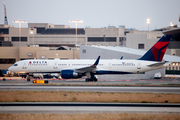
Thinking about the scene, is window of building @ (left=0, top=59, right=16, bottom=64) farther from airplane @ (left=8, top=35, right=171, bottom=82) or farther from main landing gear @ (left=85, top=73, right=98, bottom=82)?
main landing gear @ (left=85, top=73, right=98, bottom=82)

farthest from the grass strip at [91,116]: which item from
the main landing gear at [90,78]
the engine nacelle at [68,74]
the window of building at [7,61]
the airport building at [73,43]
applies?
the window of building at [7,61]

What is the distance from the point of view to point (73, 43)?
105812 millimetres

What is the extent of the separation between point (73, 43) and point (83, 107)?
8536cm

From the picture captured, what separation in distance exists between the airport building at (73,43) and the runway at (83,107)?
36538mm

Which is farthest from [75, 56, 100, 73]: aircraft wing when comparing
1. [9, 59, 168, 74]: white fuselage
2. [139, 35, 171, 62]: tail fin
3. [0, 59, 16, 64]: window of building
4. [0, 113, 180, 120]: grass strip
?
[0, 59, 16, 64]: window of building

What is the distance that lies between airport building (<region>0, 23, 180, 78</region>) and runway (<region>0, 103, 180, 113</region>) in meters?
36.5

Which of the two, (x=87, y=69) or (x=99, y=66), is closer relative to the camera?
(x=87, y=69)

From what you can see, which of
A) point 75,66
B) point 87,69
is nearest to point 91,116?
point 87,69

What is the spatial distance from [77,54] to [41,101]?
49.0 meters

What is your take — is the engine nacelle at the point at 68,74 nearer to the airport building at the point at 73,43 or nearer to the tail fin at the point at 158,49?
the tail fin at the point at 158,49

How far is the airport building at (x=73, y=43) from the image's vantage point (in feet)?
205

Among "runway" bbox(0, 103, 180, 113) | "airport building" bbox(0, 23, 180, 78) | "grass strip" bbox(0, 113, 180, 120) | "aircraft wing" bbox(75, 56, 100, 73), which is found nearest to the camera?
"grass strip" bbox(0, 113, 180, 120)

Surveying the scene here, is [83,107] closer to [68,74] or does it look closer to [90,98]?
[90,98]

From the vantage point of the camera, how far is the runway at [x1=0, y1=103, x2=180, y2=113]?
20.2 metres
